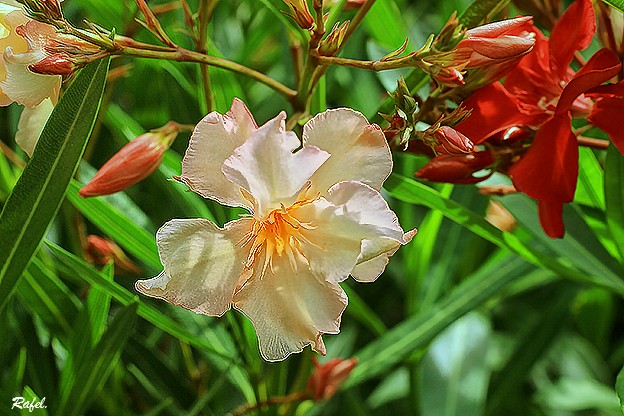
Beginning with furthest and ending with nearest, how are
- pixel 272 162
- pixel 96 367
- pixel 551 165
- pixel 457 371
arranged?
pixel 457 371, pixel 96 367, pixel 551 165, pixel 272 162

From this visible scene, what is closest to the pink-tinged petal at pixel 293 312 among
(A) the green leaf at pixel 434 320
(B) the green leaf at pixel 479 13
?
(B) the green leaf at pixel 479 13

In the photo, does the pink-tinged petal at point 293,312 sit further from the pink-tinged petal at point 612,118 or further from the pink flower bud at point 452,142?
the pink-tinged petal at point 612,118

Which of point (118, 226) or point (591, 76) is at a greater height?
point (591, 76)

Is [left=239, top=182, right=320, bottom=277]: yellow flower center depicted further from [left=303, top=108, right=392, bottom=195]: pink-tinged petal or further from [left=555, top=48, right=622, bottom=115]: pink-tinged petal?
[left=555, top=48, right=622, bottom=115]: pink-tinged petal

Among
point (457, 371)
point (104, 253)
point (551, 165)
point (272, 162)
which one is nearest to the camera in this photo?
point (272, 162)

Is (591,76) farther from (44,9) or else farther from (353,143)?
(44,9)

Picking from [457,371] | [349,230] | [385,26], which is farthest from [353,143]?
[457,371]

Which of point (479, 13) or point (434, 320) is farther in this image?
point (434, 320)

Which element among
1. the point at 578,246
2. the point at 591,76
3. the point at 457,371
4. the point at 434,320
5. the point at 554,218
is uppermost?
Answer: the point at 591,76
